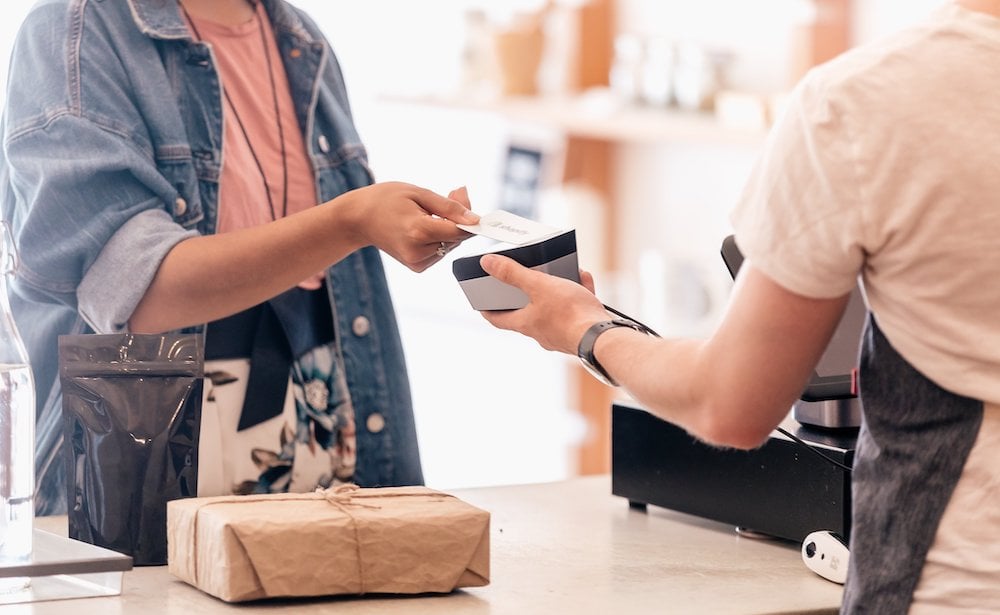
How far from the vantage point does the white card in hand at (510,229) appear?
50.1 inches

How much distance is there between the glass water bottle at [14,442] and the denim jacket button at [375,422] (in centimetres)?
53

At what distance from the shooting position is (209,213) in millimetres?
1565

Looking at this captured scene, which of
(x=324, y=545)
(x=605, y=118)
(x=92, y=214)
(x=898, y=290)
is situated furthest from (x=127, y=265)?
(x=605, y=118)

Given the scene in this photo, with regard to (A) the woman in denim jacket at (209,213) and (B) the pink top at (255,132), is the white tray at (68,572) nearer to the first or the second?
(A) the woman in denim jacket at (209,213)

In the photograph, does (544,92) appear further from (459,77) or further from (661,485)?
(661,485)

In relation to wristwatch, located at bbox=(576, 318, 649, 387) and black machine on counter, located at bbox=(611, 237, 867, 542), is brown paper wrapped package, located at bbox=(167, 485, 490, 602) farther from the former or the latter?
black machine on counter, located at bbox=(611, 237, 867, 542)

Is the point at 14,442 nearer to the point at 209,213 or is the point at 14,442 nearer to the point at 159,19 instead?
the point at 209,213

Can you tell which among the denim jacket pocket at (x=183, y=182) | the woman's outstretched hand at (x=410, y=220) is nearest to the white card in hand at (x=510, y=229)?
the woman's outstretched hand at (x=410, y=220)

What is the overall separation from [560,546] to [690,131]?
1.61m

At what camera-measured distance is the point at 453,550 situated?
3.90 ft

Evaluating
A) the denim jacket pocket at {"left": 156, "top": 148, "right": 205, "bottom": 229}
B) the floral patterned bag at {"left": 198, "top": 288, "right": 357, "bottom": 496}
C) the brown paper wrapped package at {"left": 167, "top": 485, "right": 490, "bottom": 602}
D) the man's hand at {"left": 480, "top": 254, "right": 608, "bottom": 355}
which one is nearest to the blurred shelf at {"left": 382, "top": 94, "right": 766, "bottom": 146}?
the floral patterned bag at {"left": 198, "top": 288, "right": 357, "bottom": 496}

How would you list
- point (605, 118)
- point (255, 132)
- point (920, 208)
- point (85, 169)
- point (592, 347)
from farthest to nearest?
point (605, 118) → point (255, 132) → point (85, 169) → point (592, 347) → point (920, 208)

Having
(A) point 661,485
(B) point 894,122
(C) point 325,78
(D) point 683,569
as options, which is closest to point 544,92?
(C) point 325,78

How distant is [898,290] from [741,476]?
57cm
